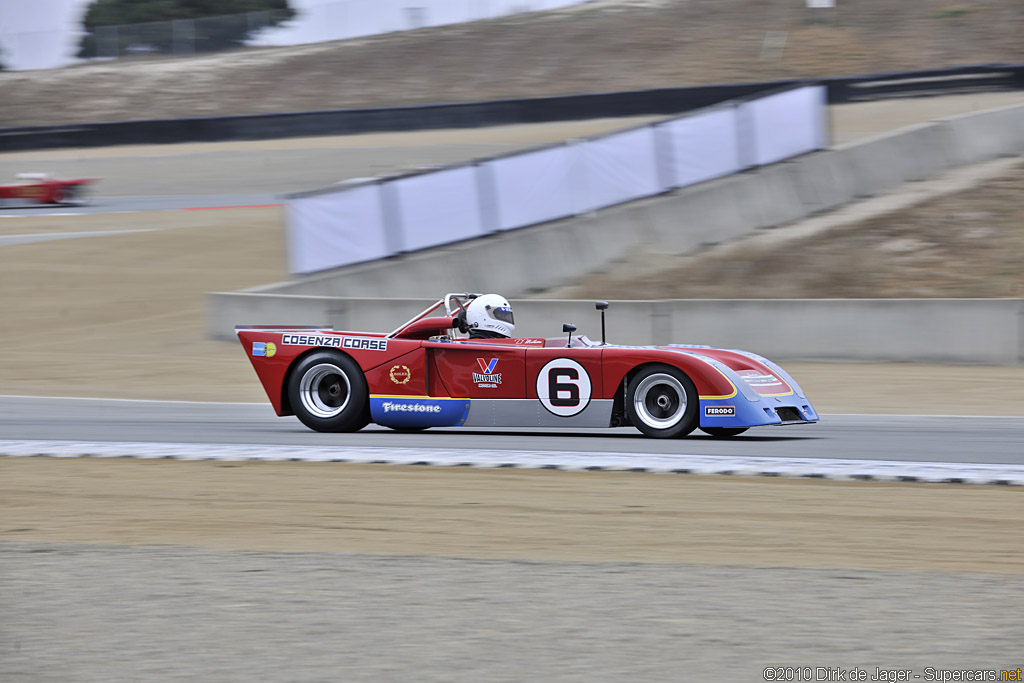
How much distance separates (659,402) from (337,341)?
2.87 meters

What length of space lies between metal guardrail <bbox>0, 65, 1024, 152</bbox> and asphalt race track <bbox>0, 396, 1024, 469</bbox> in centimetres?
2030

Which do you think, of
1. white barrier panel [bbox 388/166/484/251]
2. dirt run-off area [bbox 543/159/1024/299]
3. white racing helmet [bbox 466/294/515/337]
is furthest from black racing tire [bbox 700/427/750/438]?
white barrier panel [bbox 388/166/484/251]

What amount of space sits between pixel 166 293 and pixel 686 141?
30.2 feet

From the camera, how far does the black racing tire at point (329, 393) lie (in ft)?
35.0

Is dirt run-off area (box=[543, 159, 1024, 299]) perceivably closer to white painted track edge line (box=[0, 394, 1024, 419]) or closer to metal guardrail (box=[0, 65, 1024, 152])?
white painted track edge line (box=[0, 394, 1024, 419])

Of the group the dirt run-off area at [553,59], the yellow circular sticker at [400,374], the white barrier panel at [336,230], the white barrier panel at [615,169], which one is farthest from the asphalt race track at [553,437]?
the dirt run-off area at [553,59]

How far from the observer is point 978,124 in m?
24.1

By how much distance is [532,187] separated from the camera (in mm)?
19953

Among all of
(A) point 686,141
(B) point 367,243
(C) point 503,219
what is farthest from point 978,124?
(B) point 367,243

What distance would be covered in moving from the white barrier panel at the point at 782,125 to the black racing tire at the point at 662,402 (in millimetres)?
12563

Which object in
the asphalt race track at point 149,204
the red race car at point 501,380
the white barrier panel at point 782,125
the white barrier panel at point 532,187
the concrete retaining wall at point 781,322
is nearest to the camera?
the red race car at point 501,380

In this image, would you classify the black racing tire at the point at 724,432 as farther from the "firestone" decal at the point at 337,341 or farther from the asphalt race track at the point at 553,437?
the "firestone" decal at the point at 337,341

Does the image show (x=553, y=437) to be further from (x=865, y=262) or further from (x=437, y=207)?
(x=865, y=262)

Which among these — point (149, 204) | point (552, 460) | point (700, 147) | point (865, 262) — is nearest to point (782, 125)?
point (700, 147)
